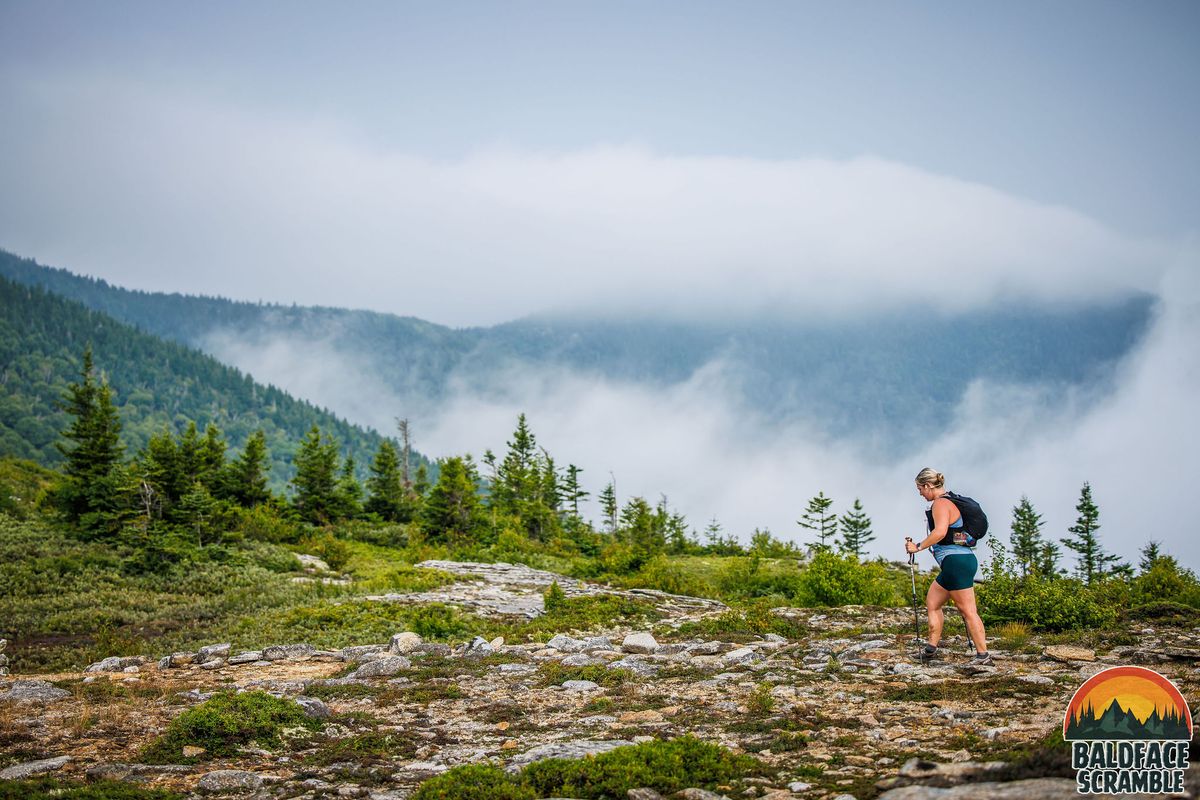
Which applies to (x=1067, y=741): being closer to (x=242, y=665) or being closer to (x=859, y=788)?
(x=859, y=788)

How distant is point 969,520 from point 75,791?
1137 centimetres

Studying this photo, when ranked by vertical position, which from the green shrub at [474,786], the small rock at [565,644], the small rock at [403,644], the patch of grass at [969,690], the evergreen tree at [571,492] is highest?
the evergreen tree at [571,492]

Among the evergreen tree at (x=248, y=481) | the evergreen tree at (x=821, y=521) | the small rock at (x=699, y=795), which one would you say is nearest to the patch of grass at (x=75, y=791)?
the small rock at (x=699, y=795)

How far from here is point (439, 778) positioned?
260 inches

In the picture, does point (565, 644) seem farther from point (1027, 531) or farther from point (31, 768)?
point (1027, 531)

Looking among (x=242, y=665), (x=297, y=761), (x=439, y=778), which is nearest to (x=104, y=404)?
(x=242, y=665)

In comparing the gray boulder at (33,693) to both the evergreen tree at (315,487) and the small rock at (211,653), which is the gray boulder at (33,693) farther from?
the evergreen tree at (315,487)

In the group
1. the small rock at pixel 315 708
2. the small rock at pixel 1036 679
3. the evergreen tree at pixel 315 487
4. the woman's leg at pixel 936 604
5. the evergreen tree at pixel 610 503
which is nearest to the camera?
the small rock at pixel 1036 679

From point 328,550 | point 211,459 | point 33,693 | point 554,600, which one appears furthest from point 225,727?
point 211,459

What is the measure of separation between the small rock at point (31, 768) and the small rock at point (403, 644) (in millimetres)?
7056

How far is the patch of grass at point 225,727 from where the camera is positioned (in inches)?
322

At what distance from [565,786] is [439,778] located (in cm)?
125

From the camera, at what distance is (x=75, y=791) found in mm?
6449

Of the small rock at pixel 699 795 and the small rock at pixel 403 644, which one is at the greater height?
the small rock at pixel 699 795
